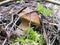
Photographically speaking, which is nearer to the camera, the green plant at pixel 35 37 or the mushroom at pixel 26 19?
the green plant at pixel 35 37

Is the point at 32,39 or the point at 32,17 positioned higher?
the point at 32,17

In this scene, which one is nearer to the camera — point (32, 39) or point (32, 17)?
point (32, 39)

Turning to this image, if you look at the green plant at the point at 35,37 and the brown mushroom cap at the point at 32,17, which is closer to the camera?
the green plant at the point at 35,37

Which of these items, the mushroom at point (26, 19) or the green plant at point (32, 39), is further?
the mushroom at point (26, 19)

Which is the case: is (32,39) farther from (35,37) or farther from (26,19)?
(26,19)

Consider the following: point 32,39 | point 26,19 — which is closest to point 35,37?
point 32,39

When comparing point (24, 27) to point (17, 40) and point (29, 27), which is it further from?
point (17, 40)

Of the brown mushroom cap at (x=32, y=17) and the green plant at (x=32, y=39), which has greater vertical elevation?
the brown mushroom cap at (x=32, y=17)

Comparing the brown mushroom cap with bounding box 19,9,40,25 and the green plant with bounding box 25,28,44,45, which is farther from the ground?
the brown mushroom cap with bounding box 19,9,40,25

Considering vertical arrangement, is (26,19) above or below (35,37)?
above

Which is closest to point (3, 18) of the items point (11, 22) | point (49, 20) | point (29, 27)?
point (11, 22)

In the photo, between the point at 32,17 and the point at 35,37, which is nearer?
the point at 35,37

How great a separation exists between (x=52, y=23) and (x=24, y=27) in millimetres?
268

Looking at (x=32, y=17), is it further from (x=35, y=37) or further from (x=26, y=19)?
(x=35, y=37)
